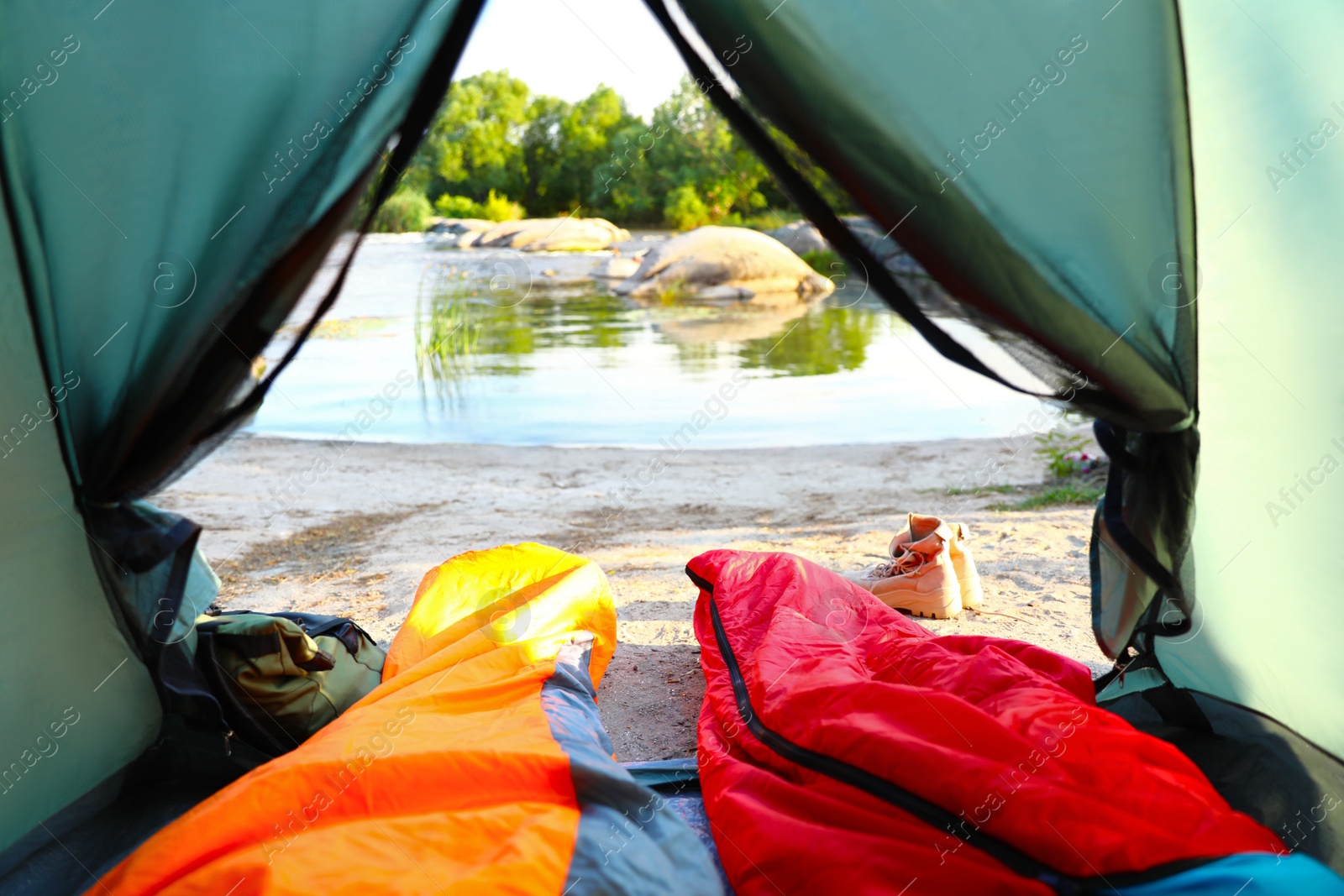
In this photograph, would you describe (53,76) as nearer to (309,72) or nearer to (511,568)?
(309,72)

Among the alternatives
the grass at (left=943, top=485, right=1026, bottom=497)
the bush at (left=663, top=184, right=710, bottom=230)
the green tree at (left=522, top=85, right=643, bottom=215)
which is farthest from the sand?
the green tree at (left=522, top=85, right=643, bottom=215)

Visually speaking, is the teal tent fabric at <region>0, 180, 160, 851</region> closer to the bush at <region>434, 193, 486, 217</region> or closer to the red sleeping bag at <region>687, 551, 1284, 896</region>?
the red sleeping bag at <region>687, 551, 1284, 896</region>

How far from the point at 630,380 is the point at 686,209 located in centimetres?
2257

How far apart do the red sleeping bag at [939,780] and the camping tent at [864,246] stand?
28cm

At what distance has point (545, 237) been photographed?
Result: 2603cm

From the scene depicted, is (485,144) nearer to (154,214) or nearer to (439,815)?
(154,214)

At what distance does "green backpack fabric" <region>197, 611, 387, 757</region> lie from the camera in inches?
71.6

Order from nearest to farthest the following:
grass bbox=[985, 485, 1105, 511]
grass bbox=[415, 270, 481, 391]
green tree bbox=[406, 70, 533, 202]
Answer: grass bbox=[985, 485, 1105, 511]
grass bbox=[415, 270, 481, 391]
green tree bbox=[406, 70, 533, 202]

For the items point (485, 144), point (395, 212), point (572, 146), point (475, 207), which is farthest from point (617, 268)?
point (572, 146)

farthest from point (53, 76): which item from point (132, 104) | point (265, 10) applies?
point (265, 10)

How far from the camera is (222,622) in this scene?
191 cm

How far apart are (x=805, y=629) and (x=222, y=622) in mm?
1297

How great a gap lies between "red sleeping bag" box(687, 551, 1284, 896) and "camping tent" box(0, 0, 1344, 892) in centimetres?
28

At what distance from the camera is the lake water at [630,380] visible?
639 cm
